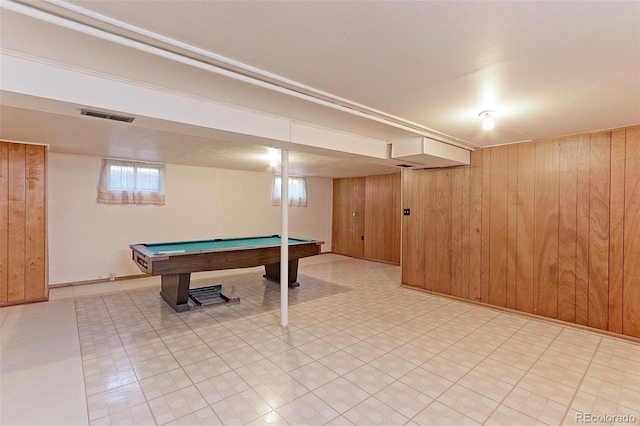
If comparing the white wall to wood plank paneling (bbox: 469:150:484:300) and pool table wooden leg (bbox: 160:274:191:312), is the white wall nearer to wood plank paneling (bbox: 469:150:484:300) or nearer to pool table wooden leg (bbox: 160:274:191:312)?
pool table wooden leg (bbox: 160:274:191:312)

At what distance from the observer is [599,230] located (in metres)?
3.54

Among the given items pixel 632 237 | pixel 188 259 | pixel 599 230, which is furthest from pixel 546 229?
pixel 188 259

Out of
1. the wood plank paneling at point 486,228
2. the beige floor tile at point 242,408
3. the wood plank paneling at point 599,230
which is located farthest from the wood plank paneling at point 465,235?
the beige floor tile at point 242,408

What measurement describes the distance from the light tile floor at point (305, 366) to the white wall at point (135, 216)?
1.20 m

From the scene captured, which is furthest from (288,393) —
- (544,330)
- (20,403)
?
(544,330)

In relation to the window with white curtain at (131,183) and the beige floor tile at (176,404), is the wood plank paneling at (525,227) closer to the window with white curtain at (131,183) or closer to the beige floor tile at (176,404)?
the beige floor tile at (176,404)

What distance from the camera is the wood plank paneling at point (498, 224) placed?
4297mm

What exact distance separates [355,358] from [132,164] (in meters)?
5.46

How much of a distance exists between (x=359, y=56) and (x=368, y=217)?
665 centimetres

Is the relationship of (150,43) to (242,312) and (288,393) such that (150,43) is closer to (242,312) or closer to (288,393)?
(288,393)

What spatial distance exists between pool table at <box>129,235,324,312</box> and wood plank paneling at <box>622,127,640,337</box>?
156 inches

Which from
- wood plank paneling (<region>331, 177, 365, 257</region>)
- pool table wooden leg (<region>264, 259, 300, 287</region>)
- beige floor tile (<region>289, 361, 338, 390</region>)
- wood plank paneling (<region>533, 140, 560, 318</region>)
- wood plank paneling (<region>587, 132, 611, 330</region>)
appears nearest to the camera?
beige floor tile (<region>289, 361, 338, 390</region>)

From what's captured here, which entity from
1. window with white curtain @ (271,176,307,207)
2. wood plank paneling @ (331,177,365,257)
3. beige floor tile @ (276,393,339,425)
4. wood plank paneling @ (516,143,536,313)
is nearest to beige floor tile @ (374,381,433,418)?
beige floor tile @ (276,393,339,425)

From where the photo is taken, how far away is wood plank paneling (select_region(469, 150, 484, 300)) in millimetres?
4574
